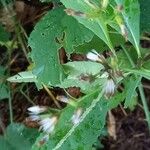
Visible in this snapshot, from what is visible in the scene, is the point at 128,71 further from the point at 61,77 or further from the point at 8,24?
the point at 8,24

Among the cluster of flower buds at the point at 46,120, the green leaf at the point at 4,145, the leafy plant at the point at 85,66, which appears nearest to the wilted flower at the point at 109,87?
the leafy plant at the point at 85,66

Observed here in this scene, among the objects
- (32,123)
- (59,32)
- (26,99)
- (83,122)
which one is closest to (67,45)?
(59,32)

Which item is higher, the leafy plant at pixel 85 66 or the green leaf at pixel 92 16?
the green leaf at pixel 92 16

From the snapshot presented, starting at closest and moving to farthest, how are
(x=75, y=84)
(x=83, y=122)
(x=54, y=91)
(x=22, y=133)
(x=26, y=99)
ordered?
1. (x=83, y=122)
2. (x=75, y=84)
3. (x=22, y=133)
4. (x=54, y=91)
5. (x=26, y=99)

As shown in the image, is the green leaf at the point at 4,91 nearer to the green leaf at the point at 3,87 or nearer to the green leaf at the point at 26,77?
Result: the green leaf at the point at 3,87

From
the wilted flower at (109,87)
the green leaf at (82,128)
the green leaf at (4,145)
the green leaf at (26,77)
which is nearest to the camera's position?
the wilted flower at (109,87)

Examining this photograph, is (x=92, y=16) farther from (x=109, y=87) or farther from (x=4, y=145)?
(x=4, y=145)

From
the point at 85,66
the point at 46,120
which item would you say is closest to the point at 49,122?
the point at 46,120
